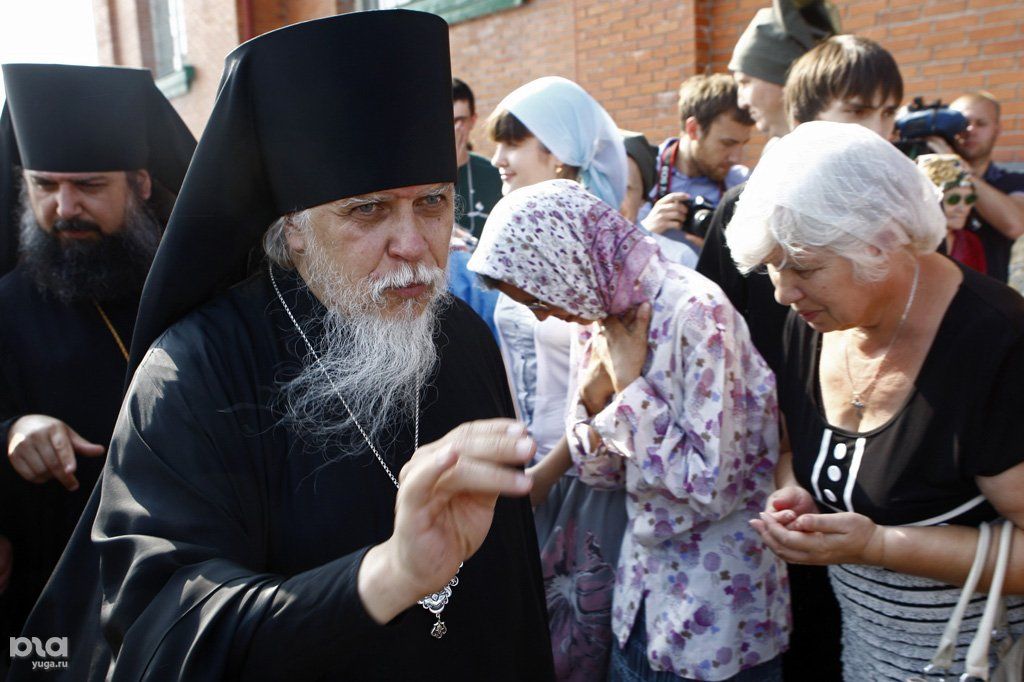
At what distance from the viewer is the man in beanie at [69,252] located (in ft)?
8.86

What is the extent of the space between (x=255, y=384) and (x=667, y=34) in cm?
594

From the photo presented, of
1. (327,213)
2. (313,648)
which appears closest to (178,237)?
(327,213)

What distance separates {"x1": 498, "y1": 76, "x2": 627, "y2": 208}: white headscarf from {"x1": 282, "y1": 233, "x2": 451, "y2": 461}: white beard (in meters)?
1.69

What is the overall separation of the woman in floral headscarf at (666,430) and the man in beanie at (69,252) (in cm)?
142

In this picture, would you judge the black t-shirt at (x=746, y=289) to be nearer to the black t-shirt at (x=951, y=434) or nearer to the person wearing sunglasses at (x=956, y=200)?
the black t-shirt at (x=951, y=434)

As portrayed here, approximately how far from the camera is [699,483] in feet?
6.98

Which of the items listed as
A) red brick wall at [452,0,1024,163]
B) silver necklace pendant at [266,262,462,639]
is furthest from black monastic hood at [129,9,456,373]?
red brick wall at [452,0,1024,163]

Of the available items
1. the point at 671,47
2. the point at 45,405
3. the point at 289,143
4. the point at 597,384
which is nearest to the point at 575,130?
the point at 597,384

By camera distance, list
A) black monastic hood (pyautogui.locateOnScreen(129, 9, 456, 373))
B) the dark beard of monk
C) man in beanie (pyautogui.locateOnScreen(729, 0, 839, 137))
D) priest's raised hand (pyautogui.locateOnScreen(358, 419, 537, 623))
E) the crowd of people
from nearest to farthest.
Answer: priest's raised hand (pyautogui.locateOnScreen(358, 419, 537, 623)), the crowd of people, black monastic hood (pyautogui.locateOnScreen(129, 9, 456, 373)), the dark beard of monk, man in beanie (pyautogui.locateOnScreen(729, 0, 839, 137))

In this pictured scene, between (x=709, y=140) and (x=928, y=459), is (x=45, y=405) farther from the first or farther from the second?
(x=709, y=140)

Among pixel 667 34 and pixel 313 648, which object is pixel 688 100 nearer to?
pixel 667 34

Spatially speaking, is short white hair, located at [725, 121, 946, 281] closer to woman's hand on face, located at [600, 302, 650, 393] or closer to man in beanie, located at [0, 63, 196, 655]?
woman's hand on face, located at [600, 302, 650, 393]

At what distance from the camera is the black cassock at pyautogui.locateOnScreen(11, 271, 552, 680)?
1206 mm

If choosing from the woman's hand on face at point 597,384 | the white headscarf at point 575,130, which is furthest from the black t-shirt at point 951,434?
the white headscarf at point 575,130
